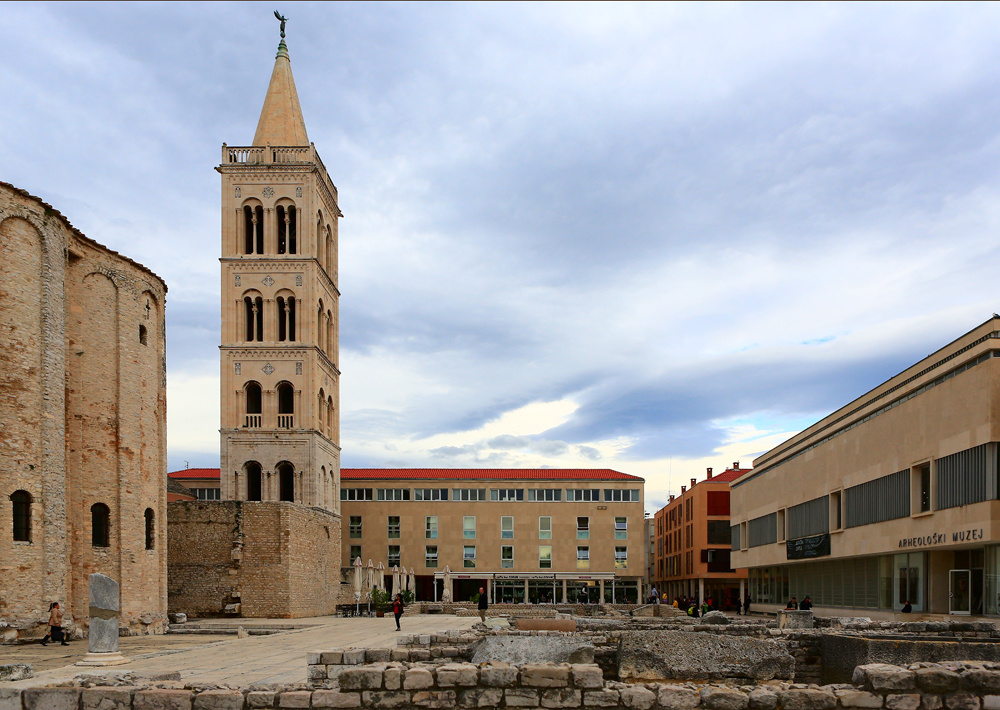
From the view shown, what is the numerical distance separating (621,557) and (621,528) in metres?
2.51

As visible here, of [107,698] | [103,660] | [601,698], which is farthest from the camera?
[103,660]

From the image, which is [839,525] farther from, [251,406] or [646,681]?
[251,406]

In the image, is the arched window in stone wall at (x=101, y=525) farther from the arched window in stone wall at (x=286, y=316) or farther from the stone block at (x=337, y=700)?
the arched window in stone wall at (x=286, y=316)

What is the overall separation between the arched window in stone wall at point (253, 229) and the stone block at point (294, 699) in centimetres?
5462

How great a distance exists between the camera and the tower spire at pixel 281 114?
63219 millimetres

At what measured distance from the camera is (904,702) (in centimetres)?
983

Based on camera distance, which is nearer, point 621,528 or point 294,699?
point 294,699

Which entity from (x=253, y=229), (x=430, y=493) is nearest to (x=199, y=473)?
(x=430, y=493)

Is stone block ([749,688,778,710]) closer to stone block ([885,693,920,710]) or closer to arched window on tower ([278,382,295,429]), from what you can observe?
stone block ([885,693,920,710])

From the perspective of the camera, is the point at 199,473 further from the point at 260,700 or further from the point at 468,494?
the point at 260,700

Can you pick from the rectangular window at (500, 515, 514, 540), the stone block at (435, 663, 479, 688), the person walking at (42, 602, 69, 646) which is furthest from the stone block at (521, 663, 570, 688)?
the rectangular window at (500, 515, 514, 540)

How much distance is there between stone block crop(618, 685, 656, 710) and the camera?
997 centimetres

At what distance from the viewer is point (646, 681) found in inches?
463

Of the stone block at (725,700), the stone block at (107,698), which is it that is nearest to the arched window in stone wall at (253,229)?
the stone block at (107,698)
